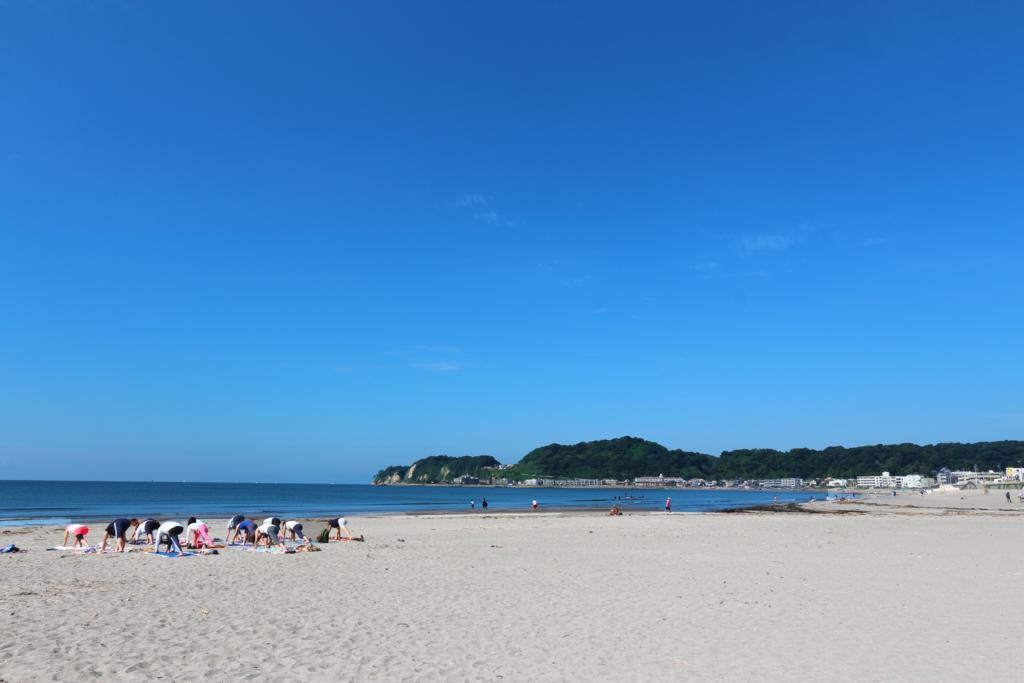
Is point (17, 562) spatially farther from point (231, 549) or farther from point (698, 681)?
point (698, 681)

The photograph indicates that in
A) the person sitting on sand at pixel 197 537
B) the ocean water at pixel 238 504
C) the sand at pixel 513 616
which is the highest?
the person sitting on sand at pixel 197 537

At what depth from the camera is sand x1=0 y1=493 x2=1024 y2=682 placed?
808 cm

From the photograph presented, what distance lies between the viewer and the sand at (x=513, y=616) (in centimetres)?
808

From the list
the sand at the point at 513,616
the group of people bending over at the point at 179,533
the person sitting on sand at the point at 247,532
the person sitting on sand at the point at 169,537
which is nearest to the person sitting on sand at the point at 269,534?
the group of people bending over at the point at 179,533

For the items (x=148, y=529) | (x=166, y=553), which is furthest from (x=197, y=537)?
(x=148, y=529)

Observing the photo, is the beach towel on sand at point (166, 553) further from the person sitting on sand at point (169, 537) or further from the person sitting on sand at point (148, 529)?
the person sitting on sand at point (148, 529)

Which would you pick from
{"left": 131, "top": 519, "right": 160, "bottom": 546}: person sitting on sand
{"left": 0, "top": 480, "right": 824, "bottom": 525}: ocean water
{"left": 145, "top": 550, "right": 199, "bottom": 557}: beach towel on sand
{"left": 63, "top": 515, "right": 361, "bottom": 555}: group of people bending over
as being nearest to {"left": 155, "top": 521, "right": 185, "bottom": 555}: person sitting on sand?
{"left": 63, "top": 515, "right": 361, "bottom": 555}: group of people bending over

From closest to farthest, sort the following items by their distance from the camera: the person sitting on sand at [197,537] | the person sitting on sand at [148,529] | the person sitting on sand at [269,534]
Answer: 1. the person sitting on sand at [197,537]
2. the person sitting on sand at [148,529]
3. the person sitting on sand at [269,534]

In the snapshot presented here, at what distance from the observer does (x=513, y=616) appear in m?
11.2

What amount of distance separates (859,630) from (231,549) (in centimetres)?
1782

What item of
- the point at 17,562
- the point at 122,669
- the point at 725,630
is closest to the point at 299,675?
the point at 122,669

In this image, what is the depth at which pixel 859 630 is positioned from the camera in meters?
10.2

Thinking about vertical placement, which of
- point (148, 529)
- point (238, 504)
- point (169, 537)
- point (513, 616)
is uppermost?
point (148, 529)

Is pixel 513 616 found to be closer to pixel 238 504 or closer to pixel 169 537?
pixel 169 537
